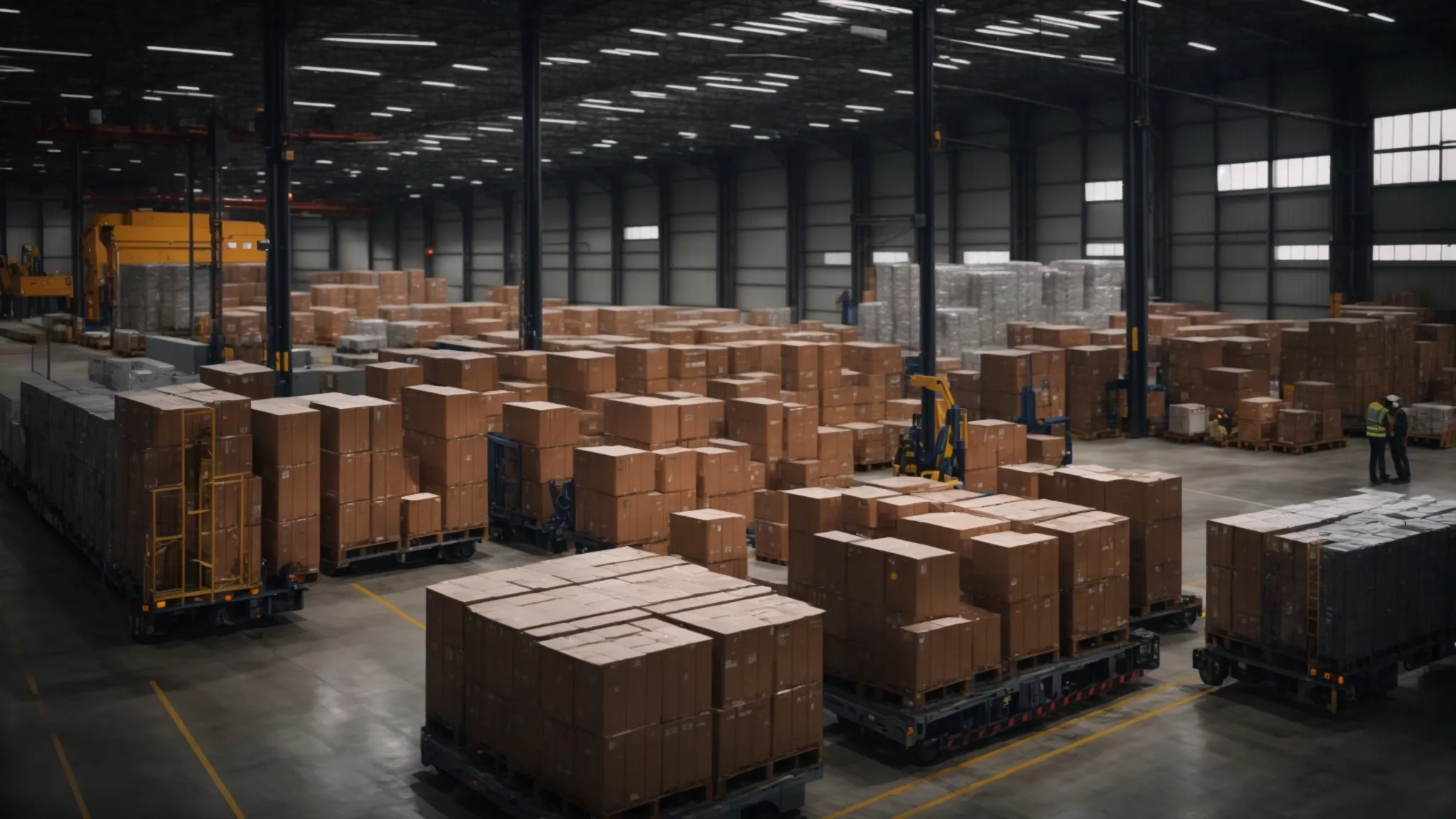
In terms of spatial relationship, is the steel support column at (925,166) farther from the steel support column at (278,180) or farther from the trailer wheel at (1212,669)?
the steel support column at (278,180)

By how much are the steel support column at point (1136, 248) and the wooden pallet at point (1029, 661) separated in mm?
14814

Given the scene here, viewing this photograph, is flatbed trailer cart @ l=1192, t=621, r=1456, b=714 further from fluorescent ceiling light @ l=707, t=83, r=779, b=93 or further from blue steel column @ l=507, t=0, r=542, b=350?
fluorescent ceiling light @ l=707, t=83, r=779, b=93

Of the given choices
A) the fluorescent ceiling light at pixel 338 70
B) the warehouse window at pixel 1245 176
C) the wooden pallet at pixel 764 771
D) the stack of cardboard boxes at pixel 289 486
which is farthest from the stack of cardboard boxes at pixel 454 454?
the warehouse window at pixel 1245 176

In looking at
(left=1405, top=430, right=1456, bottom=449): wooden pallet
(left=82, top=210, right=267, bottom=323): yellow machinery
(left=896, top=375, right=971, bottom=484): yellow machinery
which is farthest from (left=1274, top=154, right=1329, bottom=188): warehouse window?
(left=82, top=210, right=267, bottom=323): yellow machinery

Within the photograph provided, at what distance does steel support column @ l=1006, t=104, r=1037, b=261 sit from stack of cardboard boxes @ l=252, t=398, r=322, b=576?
24263mm

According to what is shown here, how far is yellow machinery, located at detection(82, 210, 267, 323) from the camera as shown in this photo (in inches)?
1330

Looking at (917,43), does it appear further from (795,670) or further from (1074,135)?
(1074,135)

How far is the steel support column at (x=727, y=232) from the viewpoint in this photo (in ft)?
144

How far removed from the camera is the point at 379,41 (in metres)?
24.2

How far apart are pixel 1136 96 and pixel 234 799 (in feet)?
65.1

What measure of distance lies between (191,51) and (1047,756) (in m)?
22.7

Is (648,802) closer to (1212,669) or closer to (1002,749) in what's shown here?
(1002,749)

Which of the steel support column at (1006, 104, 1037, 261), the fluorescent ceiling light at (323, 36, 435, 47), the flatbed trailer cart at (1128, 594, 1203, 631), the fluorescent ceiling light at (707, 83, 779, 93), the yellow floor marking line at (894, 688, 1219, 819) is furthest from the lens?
the steel support column at (1006, 104, 1037, 261)

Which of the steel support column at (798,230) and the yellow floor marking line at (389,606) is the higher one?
the steel support column at (798,230)
